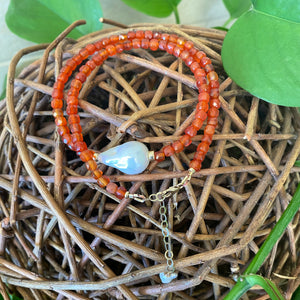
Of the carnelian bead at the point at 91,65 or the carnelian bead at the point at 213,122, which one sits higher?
the carnelian bead at the point at 91,65

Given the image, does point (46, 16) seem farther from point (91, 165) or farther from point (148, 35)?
point (91, 165)

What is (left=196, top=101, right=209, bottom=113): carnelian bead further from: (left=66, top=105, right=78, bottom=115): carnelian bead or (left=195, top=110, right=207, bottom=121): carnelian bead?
(left=66, top=105, right=78, bottom=115): carnelian bead

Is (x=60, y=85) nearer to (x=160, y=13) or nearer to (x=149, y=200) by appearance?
(x=149, y=200)

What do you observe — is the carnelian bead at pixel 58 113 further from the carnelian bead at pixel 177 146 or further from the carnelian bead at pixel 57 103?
the carnelian bead at pixel 177 146

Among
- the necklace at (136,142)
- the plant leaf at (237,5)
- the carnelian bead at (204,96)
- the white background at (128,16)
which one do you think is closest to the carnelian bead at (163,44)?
the necklace at (136,142)

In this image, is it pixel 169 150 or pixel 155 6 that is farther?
pixel 155 6

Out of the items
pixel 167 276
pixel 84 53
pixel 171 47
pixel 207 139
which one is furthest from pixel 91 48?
pixel 167 276
